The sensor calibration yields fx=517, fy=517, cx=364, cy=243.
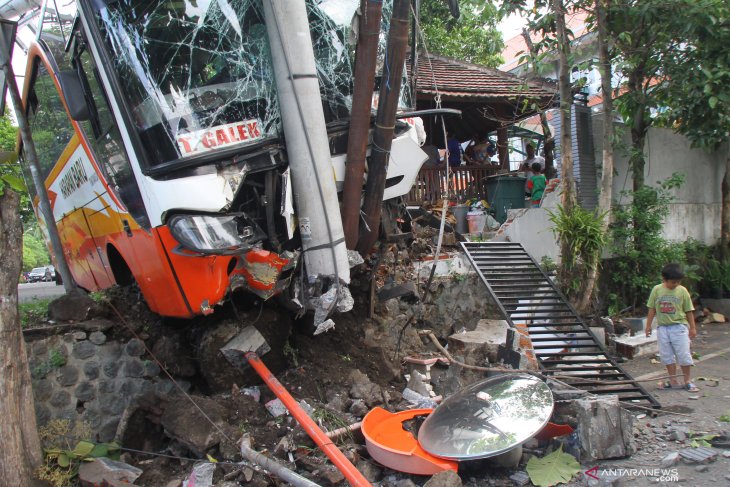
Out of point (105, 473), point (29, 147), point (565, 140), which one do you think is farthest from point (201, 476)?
point (565, 140)

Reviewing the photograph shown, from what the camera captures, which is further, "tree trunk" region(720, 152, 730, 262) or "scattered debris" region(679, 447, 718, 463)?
"tree trunk" region(720, 152, 730, 262)

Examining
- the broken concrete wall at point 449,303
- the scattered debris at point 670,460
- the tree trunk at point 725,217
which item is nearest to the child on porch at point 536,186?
the broken concrete wall at point 449,303

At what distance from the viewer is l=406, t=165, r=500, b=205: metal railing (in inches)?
404

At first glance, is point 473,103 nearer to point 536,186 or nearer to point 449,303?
point 536,186

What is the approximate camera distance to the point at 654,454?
4246 mm

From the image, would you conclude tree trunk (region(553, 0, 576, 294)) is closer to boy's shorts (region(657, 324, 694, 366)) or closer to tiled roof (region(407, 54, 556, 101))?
tiled roof (region(407, 54, 556, 101))

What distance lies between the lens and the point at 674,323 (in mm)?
5930

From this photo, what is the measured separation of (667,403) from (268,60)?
5327 millimetres

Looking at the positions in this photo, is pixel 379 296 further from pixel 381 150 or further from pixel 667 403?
pixel 667 403

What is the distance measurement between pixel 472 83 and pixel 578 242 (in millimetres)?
5372

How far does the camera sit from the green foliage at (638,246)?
8.93m

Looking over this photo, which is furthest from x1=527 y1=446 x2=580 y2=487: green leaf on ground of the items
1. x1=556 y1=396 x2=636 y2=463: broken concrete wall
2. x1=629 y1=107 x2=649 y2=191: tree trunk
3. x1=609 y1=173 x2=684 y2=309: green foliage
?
x1=629 y1=107 x2=649 y2=191: tree trunk

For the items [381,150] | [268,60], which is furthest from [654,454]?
[268,60]

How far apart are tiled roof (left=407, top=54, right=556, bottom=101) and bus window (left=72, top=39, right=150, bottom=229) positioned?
260 inches
